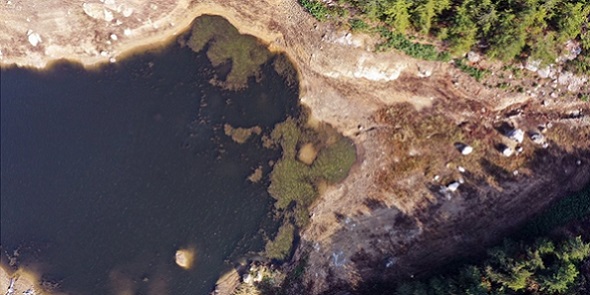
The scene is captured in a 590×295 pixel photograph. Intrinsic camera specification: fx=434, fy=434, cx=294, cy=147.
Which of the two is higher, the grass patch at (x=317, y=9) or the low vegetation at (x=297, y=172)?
the grass patch at (x=317, y=9)

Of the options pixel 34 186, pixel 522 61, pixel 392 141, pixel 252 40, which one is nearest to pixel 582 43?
pixel 522 61

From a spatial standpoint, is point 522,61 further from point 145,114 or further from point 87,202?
point 87,202

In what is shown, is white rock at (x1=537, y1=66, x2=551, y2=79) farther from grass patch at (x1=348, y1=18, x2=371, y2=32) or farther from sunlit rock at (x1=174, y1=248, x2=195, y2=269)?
sunlit rock at (x1=174, y1=248, x2=195, y2=269)

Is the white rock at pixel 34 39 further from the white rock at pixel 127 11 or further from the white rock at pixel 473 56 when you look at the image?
the white rock at pixel 473 56

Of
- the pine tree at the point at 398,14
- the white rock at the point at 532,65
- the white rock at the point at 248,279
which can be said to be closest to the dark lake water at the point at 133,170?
the white rock at the point at 248,279

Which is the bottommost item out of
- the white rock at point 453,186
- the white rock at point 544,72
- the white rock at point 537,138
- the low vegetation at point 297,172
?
the white rock at point 537,138

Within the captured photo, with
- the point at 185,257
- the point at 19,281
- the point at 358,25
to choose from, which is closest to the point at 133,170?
the point at 185,257
